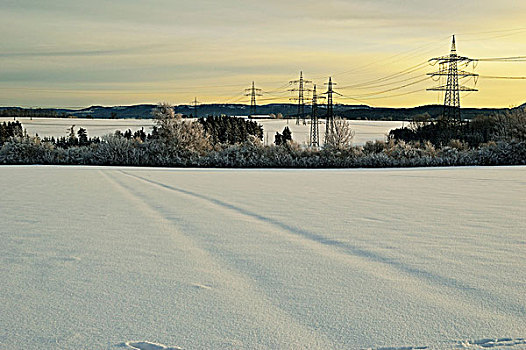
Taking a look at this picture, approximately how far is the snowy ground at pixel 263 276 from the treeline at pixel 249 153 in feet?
40.8

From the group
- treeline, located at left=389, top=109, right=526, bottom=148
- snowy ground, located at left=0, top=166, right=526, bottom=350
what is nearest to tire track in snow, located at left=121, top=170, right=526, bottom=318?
snowy ground, located at left=0, top=166, right=526, bottom=350

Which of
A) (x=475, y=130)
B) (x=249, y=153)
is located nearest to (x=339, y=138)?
(x=249, y=153)

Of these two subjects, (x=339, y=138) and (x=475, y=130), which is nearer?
(x=339, y=138)

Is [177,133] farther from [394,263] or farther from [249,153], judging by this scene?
[394,263]

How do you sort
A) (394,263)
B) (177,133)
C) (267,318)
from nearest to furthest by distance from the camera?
(267,318) → (394,263) → (177,133)

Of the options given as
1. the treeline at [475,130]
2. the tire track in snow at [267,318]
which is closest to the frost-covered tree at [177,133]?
the treeline at [475,130]

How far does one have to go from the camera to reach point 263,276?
3.62 metres

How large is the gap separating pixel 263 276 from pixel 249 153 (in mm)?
16701

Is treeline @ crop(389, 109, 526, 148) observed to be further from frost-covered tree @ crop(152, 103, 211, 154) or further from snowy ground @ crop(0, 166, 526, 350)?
snowy ground @ crop(0, 166, 526, 350)

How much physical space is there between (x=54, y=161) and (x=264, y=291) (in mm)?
19051

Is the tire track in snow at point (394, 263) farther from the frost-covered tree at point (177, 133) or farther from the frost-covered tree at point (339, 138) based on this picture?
the frost-covered tree at point (177, 133)

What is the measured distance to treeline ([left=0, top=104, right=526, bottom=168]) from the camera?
1945cm

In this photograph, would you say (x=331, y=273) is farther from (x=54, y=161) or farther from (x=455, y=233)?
(x=54, y=161)

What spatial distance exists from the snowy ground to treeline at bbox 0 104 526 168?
1244 cm
